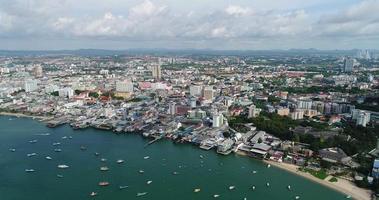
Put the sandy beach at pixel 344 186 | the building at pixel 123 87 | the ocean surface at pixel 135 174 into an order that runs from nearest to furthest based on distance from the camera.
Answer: the sandy beach at pixel 344 186
the ocean surface at pixel 135 174
the building at pixel 123 87

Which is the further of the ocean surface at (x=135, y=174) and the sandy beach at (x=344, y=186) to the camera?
the ocean surface at (x=135, y=174)

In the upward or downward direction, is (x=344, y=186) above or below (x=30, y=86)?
below

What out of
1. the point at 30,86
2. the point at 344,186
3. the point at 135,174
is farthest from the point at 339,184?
the point at 30,86

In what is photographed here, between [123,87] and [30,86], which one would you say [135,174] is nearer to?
[123,87]

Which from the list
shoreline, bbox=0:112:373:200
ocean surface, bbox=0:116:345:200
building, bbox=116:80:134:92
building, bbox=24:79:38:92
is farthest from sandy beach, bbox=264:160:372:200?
building, bbox=24:79:38:92

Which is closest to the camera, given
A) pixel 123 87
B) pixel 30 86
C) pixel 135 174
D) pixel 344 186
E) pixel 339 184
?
pixel 344 186

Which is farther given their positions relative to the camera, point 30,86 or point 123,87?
point 30,86

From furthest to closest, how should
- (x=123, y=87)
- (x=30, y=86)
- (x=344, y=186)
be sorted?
(x=30, y=86) < (x=123, y=87) < (x=344, y=186)

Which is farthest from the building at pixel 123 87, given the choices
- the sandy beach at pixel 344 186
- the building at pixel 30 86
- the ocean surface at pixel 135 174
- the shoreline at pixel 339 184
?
the sandy beach at pixel 344 186

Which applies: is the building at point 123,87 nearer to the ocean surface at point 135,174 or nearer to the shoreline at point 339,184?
the ocean surface at point 135,174

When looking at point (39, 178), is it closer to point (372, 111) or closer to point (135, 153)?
point (135, 153)
